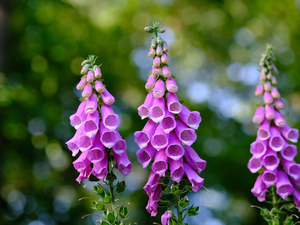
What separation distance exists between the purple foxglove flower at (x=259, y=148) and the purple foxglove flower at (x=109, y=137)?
878mm

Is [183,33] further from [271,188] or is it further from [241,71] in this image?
[271,188]

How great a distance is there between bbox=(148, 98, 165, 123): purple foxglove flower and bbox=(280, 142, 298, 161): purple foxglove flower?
0.84 meters

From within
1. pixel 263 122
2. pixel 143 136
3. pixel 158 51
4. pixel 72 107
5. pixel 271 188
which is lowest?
pixel 271 188

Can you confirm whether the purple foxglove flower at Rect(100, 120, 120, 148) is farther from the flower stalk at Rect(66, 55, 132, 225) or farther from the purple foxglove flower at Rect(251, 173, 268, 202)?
the purple foxglove flower at Rect(251, 173, 268, 202)

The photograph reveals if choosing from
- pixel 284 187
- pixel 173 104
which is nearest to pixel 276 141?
pixel 284 187

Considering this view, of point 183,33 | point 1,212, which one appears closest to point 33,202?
point 1,212

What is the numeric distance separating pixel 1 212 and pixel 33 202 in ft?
2.99

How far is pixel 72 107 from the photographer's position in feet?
36.7

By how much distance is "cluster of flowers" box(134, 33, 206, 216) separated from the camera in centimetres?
180

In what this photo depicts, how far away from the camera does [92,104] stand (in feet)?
6.31

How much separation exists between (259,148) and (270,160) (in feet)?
0.31

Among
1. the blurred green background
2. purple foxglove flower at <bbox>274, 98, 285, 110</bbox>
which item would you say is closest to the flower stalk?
purple foxglove flower at <bbox>274, 98, 285, 110</bbox>

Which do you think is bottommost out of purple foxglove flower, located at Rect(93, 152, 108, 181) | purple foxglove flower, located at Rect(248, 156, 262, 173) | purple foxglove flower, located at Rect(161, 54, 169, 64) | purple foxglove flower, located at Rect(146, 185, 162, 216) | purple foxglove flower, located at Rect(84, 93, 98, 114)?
purple foxglove flower, located at Rect(146, 185, 162, 216)

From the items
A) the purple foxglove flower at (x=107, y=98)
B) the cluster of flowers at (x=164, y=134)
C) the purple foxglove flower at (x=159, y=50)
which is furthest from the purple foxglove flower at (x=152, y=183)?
the purple foxglove flower at (x=159, y=50)
